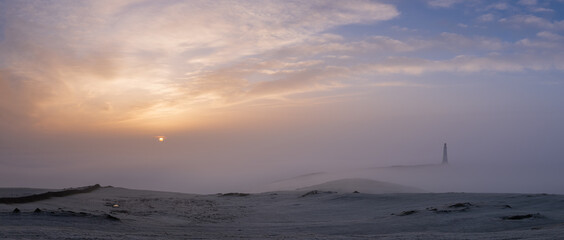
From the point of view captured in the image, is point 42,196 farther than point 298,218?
Yes

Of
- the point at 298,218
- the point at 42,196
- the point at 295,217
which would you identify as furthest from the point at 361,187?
the point at 42,196

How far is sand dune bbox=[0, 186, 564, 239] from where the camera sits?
13.5m

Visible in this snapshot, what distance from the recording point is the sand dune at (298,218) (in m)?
13.5

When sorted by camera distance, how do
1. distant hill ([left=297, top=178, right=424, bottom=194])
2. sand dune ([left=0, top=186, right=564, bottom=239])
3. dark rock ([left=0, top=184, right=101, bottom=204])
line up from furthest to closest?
distant hill ([left=297, top=178, right=424, bottom=194]) → dark rock ([left=0, top=184, right=101, bottom=204]) → sand dune ([left=0, top=186, right=564, bottom=239])

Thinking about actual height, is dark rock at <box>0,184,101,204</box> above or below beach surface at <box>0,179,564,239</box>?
above

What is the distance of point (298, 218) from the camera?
22.0 metres

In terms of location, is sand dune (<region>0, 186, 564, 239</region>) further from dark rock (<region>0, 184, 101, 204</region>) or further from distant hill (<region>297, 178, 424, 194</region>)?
distant hill (<region>297, 178, 424, 194</region>)

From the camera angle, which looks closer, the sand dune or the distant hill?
the sand dune

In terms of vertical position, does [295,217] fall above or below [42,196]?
below

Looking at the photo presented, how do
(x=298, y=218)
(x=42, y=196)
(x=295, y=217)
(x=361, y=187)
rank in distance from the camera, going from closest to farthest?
(x=298, y=218), (x=295, y=217), (x=42, y=196), (x=361, y=187)

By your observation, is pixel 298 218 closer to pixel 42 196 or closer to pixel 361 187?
A: pixel 42 196

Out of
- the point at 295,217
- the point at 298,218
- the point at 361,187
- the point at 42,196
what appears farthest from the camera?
the point at 361,187

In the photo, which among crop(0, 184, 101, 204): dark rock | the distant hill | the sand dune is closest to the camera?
the sand dune

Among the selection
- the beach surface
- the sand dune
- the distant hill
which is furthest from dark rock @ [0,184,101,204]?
the distant hill
